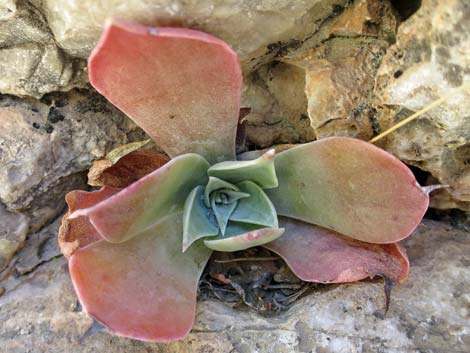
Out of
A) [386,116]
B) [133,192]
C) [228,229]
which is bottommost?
[228,229]

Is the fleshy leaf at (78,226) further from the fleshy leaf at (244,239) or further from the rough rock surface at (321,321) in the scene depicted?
the fleshy leaf at (244,239)

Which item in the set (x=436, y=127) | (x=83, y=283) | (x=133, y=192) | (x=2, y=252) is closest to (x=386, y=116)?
(x=436, y=127)

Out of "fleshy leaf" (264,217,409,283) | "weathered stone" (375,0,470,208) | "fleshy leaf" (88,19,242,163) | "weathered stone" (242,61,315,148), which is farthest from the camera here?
"weathered stone" (242,61,315,148)

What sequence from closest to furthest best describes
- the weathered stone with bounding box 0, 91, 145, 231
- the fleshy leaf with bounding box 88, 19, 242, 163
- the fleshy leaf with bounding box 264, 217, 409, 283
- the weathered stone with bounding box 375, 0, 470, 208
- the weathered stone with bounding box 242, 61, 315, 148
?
the fleshy leaf with bounding box 88, 19, 242, 163 < the weathered stone with bounding box 375, 0, 470, 208 < the fleshy leaf with bounding box 264, 217, 409, 283 < the weathered stone with bounding box 0, 91, 145, 231 < the weathered stone with bounding box 242, 61, 315, 148

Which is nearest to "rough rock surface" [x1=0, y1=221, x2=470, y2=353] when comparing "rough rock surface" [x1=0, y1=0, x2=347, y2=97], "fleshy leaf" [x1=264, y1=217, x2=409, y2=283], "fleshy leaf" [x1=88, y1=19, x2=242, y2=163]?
"fleshy leaf" [x1=264, y1=217, x2=409, y2=283]

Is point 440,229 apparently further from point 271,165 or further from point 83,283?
point 83,283

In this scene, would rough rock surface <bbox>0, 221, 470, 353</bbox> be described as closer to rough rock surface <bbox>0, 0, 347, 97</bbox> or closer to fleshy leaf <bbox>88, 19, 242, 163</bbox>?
fleshy leaf <bbox>88, 19, 242, 163</bbox>

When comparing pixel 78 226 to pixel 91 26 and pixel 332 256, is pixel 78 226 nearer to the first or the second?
pixel 91 26
